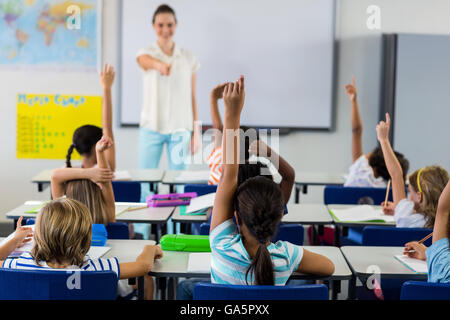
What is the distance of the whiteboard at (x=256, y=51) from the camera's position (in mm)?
5383

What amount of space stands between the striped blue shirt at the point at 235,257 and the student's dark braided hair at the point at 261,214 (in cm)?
3

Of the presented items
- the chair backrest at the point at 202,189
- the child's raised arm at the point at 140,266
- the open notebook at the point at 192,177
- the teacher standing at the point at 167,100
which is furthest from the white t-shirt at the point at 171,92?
the child's raised arm at the point at 140,266

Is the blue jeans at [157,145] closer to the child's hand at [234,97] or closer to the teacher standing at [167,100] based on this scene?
the teacher standing at [167,100]

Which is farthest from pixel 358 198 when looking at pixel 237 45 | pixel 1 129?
pixel 1 129

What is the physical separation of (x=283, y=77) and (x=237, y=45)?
0.58m

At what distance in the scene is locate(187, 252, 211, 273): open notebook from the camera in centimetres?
197

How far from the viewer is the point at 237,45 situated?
17.9ft

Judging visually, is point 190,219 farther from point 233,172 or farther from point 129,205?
point 233,172

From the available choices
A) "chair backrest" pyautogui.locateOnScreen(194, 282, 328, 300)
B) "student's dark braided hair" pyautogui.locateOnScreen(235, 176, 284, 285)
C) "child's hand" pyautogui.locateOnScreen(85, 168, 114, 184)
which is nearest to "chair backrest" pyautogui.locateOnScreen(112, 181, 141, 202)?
"child's hand" pyautogui.locateOnScreen(85, 168, 114, 184)

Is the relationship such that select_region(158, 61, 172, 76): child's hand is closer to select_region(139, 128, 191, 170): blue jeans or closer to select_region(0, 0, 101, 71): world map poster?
select_region(139, 128, 191, 170): blue jeans

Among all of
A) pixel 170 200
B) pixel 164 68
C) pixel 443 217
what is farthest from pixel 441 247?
pixel 164 68

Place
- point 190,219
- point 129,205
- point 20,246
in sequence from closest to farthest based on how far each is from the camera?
point 20,246
point 190,219
point 129,205

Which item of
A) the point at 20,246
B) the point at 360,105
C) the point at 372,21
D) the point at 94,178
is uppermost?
the point at 372,21

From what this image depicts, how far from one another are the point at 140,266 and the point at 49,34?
13.4 feet
